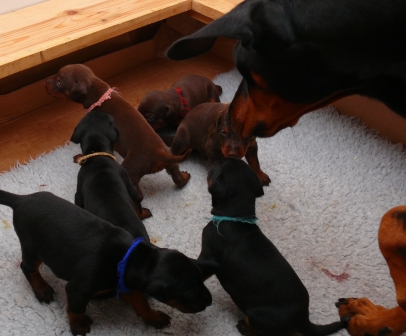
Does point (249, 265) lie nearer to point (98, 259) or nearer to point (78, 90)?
point (98, 259)

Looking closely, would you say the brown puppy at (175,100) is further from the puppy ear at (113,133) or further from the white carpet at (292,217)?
the puppy ear at (113,133)

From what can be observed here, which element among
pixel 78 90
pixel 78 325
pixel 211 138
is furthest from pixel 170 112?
pixel 78 325

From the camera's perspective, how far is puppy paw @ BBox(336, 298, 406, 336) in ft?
5.97

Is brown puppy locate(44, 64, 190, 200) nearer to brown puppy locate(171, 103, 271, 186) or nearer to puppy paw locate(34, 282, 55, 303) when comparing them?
brown puppy locate(171, 103, 271, 186)

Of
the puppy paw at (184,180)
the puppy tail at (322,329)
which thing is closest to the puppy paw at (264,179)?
the puppy paw at (184,180)

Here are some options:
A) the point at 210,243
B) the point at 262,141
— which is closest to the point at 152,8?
the point at 262,141

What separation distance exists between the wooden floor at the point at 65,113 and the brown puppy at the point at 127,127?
382mm

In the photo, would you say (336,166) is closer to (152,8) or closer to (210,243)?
(210,243)

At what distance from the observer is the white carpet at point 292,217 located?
206cm

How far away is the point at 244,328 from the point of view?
1.98 m

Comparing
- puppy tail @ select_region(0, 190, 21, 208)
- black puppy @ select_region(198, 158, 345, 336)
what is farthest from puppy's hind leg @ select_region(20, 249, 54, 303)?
black puppy @ select_region(198, 158, 345, 336)

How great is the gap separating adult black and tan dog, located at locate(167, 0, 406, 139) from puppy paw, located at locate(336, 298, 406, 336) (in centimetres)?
83

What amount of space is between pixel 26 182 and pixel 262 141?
151 cm

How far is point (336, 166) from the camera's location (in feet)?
9.57
